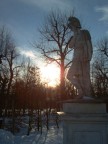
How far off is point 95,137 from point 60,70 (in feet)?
60.9

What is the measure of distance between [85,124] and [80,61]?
179 cm

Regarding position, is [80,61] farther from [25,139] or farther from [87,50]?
[25,139]

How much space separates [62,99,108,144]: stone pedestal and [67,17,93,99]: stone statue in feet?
1.44

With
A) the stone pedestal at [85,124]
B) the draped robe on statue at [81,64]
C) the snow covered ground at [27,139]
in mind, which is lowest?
the snow covered ground at [27,139]

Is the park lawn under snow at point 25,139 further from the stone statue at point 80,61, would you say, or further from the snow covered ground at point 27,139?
the stone statue at point 80,61

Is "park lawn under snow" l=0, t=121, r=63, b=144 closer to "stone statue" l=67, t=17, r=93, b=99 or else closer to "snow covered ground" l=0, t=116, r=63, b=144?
"snow covered ground" l=0, t=116, r=63, b=144

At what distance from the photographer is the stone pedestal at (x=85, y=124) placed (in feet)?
19.8

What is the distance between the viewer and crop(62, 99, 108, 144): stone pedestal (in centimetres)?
604

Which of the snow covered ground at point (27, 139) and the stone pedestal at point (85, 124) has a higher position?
the stone pedestal at point (85, 124)

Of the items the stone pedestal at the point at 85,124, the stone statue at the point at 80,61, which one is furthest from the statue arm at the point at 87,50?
the stone pedestal at the point at 85,124

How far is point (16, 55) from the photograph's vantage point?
33.2m

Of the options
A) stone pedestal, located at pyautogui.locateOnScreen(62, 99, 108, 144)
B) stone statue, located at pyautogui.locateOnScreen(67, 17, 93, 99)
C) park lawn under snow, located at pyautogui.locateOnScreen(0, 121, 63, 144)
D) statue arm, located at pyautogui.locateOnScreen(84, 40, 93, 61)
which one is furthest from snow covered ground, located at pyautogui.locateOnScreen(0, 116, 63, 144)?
statue arm, located at pyautogui.locateOnScreen(84, 40, 93, 61)

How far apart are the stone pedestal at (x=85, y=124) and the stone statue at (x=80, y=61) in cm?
44

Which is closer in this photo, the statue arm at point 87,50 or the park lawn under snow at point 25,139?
the statue arm at point 87,50
